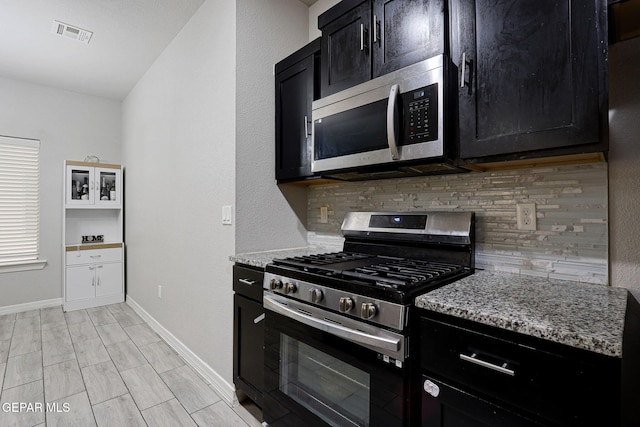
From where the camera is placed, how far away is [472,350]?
94cm

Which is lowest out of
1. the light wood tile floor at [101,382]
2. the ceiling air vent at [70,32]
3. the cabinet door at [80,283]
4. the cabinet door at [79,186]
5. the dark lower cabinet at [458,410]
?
the light wood tile floor at [101,382]

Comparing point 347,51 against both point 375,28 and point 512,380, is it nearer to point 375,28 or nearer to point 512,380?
point 375,28

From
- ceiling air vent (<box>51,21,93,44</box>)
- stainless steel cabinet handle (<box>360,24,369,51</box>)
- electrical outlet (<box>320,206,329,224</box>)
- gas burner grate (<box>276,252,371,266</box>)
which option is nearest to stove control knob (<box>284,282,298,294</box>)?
gas burner grate (<box>276,252,371,266</box>)

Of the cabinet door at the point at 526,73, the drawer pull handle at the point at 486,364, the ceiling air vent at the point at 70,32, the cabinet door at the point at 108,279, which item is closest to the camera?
the drawer pull handle at the point at 486,364

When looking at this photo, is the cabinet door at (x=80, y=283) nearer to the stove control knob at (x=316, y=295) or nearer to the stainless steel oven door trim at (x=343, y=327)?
the stainless steel oven door trim at (x=343, y=327)

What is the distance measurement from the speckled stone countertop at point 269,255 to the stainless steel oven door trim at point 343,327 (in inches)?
9.6

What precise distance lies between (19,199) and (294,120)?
3988 millimetres

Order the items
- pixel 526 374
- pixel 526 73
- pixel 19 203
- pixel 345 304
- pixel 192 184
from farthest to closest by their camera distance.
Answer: pixel 19 203 < pixel 192 184 < pixel 345 304 < pixel 526 73 < pixel 526 374

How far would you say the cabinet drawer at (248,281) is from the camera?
178cm

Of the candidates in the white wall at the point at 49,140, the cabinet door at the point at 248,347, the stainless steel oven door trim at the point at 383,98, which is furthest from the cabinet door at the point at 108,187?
the stainless steel oven door trim at the point at 383,98

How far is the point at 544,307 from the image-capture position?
0.94m

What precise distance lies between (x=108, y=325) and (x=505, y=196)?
3.90m

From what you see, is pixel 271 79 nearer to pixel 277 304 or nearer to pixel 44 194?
pixel 277 304

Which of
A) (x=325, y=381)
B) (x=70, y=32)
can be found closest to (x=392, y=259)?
(x=325, y=381)
